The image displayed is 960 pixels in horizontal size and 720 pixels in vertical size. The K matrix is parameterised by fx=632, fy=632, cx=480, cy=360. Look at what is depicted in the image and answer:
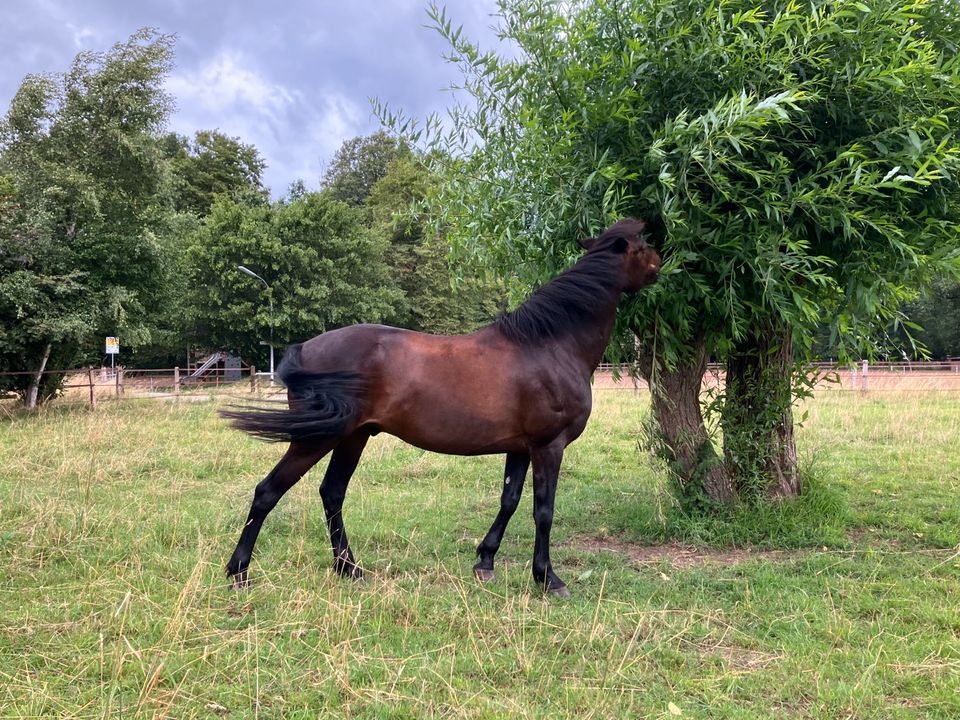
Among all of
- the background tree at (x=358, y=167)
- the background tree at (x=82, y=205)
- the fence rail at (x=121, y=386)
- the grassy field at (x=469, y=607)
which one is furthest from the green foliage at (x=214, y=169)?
the grassy field at (x=469, y=607)

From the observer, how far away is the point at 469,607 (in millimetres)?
3709

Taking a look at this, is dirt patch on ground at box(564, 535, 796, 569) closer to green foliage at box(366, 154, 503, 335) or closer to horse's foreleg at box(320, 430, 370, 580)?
horse's foreleg at box(320, 430, 370, 580)

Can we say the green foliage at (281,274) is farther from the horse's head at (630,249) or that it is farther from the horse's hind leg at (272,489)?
the horse's head at (630,249)

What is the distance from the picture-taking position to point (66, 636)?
3279 millimetres

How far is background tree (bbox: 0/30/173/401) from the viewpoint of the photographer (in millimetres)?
13969

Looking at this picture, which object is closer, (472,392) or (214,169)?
(472,392)

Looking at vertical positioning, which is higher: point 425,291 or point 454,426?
point 425,291

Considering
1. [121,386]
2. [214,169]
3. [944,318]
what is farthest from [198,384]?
[944,318]

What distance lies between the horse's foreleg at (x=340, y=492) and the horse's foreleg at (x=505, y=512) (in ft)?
2.90

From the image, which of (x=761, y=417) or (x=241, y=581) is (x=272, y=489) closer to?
(x=241, y=581)

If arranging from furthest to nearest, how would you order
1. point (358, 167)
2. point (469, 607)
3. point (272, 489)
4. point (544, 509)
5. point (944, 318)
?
point (358, 167), point (944, 318), point (544, 509), point (272, 489), point (469, 607)

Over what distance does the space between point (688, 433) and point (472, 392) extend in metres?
2.45

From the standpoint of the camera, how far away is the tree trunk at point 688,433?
5.65m

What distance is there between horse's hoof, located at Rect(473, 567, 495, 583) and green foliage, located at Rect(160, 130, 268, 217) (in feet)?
132
